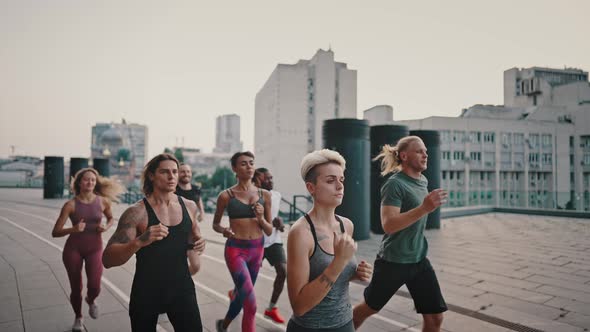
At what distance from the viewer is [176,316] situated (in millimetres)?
2934

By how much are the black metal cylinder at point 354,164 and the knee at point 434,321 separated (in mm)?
8000

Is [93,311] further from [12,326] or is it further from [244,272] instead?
[244,272]

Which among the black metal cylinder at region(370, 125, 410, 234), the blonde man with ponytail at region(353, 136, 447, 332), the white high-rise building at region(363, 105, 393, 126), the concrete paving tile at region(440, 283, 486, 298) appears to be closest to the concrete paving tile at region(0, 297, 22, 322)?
the blonde man with ponytail at region(353, 136, 447, 332)

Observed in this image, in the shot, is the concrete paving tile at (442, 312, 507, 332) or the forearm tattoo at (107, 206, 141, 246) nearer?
the forearm tattoo at (107, 206, 141, 246)

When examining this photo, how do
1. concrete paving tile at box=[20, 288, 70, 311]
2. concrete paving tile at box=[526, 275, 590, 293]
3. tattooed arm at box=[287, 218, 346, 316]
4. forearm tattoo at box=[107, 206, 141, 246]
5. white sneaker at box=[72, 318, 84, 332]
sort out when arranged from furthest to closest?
1. concrete paving tile at box=[526, 275, 590, 293]
2. concrete paving tile at box=[20, 288, 70, 311]
3. white sneaker at box=[72, 318, 84, 332]
4. forearm tattoo at box=[107, 206, 141, 246]
5. tattooed arm at box=[287, 218, 346, 316]

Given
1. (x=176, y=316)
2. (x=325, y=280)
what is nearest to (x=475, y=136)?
(x=176, y=316)

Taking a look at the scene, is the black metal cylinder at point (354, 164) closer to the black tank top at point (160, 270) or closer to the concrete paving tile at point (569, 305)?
the concrete paving tile at point (569, 305)

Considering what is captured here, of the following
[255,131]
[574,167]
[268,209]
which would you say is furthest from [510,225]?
[255,131]

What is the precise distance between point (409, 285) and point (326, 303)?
62.2 inches

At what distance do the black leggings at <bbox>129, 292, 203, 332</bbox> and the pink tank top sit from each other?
8.43 feet

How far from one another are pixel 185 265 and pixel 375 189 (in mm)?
11248

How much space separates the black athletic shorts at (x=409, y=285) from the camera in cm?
344

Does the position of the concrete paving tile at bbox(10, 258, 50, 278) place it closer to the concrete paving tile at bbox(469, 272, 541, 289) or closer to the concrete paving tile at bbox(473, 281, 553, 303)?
the concrete paving tile at bbox(473, 281, 553, 303)

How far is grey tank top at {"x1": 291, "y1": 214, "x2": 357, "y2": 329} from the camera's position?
2.23 metres
